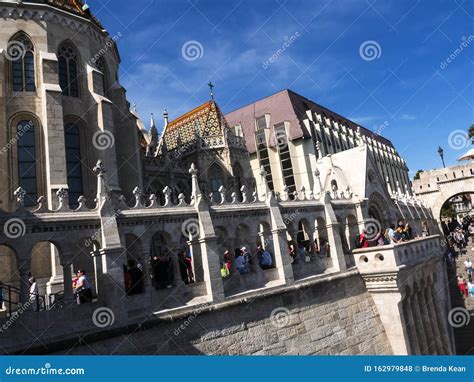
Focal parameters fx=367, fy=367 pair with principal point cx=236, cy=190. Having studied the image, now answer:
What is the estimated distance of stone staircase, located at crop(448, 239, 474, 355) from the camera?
18.3 m

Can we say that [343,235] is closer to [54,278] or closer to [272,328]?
[272,328]

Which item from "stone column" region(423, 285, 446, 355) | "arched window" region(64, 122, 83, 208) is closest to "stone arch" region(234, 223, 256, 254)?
"arched window" region(64, 122, 83, 208)

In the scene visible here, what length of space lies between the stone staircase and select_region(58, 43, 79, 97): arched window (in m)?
22.3

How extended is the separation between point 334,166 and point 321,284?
897cm

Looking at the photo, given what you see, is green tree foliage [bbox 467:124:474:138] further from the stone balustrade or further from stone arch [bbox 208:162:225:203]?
stone arch [bbox 208:162:225:203]

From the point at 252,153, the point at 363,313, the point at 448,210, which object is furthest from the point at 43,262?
the point at 448,210

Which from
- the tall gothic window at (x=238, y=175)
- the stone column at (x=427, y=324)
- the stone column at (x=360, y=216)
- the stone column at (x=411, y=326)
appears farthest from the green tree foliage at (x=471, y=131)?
the stone column at (x=411, y=326)

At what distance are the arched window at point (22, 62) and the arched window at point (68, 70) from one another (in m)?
1.20

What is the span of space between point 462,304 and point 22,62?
971 inches

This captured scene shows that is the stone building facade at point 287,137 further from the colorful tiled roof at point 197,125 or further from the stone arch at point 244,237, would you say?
the stone arch at point 244,237

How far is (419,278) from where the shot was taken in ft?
52.4

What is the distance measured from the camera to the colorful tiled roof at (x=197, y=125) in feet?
90.1

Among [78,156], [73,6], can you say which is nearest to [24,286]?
[78,156]

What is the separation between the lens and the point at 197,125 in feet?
92.1
